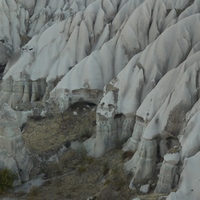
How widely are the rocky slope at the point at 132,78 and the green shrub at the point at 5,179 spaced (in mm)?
4147

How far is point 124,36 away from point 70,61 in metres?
4.22

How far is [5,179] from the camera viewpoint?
1686cm

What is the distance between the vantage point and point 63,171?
18.4 m

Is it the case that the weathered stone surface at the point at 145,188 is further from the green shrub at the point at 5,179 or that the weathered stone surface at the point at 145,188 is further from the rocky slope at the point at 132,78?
the green shrub at the point at 5,179

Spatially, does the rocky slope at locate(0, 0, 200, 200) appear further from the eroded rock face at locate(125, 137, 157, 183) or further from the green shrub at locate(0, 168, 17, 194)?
the green shrub at locate(0, 168, 17, 194)

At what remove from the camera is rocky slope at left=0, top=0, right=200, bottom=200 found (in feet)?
50.8

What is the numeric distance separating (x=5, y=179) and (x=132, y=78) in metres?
7.83

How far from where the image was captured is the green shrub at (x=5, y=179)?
1686 centimetres

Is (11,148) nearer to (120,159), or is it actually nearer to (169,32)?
(120,159)

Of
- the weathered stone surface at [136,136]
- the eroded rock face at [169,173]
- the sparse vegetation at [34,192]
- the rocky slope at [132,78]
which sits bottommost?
the sparse vegetation at [34,192]

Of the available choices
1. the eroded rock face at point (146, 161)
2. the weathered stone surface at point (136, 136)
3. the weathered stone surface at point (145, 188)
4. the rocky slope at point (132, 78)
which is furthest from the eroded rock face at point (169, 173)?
the weathered stone surface at point (136, 136)

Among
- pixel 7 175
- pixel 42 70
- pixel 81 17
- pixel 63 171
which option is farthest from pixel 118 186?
pixel 81 17

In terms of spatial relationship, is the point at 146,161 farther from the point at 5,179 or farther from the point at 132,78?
the point at 5,179

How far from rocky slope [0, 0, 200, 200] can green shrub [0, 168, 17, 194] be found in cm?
415
